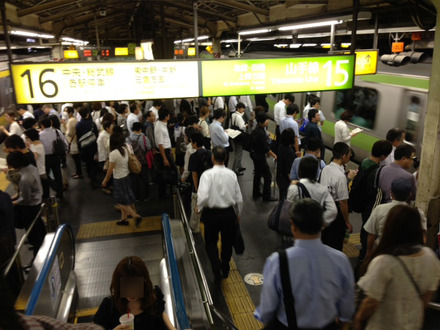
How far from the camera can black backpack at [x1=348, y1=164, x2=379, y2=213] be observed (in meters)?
4.60

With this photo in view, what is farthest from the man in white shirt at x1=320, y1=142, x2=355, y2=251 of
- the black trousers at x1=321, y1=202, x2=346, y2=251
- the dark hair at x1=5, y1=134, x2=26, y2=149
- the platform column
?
the dark hair at x1=5, y1=134, x2=26, y2=149

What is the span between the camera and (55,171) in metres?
7.12

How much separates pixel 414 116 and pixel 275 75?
3758 mm

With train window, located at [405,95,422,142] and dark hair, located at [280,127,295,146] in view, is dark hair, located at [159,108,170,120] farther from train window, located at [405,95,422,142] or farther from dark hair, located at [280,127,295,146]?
train window, located at [405,95,422,142]

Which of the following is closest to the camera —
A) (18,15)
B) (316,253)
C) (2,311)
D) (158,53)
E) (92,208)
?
(2,311)

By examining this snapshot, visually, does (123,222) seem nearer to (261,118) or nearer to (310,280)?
(261,118)

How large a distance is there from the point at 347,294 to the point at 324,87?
3.47 metres

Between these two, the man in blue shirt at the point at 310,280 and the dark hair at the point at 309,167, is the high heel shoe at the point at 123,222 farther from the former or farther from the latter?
the man in blue shirt at the point at 310,280

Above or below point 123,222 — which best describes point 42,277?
above

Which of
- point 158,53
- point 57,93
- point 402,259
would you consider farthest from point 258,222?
point 158,53

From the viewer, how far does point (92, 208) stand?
701 cm

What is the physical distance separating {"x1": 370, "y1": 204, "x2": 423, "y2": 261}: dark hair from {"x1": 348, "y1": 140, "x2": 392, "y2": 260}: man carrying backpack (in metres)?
2.22

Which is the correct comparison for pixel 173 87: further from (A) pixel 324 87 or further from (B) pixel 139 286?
(B) pixel 139 286

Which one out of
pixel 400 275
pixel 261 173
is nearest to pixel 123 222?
pixel 261 173
